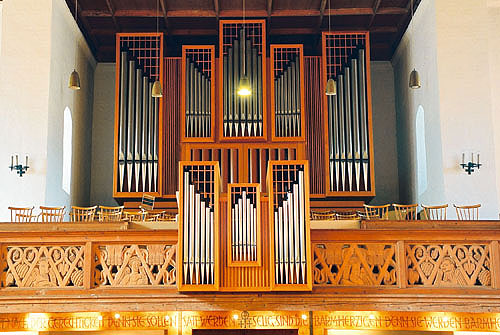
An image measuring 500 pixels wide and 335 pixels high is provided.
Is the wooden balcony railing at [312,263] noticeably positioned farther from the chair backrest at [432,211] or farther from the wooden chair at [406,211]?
the wooden chair at [406,211]

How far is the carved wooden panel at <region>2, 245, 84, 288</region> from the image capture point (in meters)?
13.9

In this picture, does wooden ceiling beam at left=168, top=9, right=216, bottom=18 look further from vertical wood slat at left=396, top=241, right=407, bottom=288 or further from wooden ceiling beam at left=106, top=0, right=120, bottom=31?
vertical wood slat at left=396, top=241, right=407, bottom=288

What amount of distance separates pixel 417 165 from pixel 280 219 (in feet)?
28.3

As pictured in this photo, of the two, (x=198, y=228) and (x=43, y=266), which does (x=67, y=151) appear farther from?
(x=198, y=228)

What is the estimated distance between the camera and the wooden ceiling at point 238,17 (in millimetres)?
21797

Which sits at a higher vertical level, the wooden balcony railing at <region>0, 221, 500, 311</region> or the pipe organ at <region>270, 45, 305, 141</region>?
the pipe organ at <region>270, 45, 305, 141</region>

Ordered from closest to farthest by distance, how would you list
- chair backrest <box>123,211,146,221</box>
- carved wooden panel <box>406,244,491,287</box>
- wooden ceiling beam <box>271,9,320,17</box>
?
carved wooden panel <box>406,244,491,287</box>
chair backrest <box>123,211,146,221</box>
wooden ceiling beam <box>271,9,320,17</box>

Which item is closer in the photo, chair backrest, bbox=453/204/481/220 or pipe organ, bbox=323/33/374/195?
chair backrest, bbox=453/204/481/220

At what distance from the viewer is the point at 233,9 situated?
22.2 m

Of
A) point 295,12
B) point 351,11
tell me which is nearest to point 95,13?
point 295,12

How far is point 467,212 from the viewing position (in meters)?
18.5

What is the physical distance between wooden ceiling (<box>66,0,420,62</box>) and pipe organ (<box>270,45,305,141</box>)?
1.18 metres

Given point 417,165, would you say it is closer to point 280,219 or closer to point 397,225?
point 397,225

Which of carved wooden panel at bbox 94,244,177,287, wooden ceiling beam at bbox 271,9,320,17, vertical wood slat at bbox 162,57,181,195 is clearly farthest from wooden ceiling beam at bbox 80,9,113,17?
carved wooden panel at bbox 94,244,177,287
